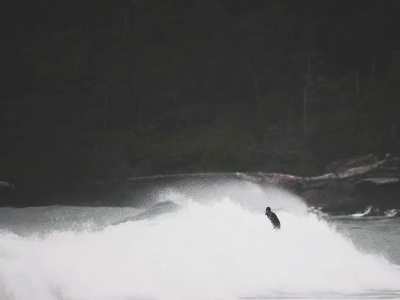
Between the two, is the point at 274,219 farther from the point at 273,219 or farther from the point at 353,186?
the point at 353,186

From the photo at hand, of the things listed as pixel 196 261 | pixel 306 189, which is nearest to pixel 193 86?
pixel 306 189

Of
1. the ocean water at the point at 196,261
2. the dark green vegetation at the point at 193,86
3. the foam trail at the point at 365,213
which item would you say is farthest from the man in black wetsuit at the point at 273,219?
the dark green vegetation at the point at 193,86

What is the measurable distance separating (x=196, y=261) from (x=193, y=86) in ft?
239

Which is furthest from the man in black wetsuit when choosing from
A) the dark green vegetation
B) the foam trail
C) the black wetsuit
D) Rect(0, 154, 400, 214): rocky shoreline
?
the dark green vegetation

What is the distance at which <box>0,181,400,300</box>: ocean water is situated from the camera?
2214 cm

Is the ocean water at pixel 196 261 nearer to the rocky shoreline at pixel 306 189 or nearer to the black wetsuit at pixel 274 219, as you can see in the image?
the black wetsuit at pixel 274 219

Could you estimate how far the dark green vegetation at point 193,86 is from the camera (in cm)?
8569

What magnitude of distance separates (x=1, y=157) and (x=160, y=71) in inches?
714

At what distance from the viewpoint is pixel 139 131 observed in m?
94.3

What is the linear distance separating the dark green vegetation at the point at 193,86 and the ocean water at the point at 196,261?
159 ft

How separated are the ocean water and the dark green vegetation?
159 ft

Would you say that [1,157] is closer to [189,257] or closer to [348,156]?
[348,156]

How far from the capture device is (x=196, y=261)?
26.5m

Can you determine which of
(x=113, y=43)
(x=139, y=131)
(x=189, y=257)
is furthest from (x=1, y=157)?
(x=189, y=257)
